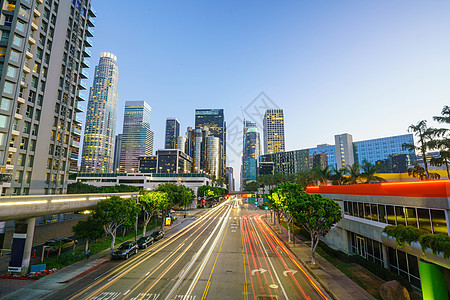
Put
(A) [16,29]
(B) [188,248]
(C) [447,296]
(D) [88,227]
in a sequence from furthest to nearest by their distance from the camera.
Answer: (A) [16,29] → (B) [188,248] → (D) [88,227] → (C) [447,296]

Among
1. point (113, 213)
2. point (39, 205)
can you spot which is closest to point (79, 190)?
point (113, 213)

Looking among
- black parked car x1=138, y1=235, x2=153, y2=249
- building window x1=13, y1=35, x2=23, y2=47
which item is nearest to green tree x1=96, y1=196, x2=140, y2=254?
black parked car x1=138, y1=235, x2=153, y2=249

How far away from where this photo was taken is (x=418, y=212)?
18.1 meters

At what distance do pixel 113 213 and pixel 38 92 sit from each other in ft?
126

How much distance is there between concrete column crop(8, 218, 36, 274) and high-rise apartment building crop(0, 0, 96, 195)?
20363 millimetres

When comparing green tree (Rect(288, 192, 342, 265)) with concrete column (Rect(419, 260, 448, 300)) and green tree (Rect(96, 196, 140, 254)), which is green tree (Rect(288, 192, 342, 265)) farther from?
green tree (Rect(96, 196, 140, 254))

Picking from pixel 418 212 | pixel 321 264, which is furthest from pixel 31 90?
pixel 418 212

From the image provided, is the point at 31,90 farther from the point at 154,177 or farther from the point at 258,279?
the point at 154,177

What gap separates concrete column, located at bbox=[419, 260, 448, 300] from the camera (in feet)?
48.5

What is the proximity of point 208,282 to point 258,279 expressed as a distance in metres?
4.86

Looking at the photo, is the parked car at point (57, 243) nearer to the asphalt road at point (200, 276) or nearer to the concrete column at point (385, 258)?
the asphalt road at point (200, 276)

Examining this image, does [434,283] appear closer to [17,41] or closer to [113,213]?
[113,213]

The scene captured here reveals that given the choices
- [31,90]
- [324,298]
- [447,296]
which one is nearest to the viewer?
[447,296]

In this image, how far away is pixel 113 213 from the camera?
29406mm
